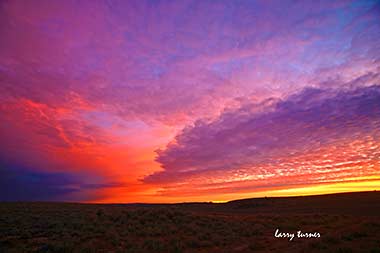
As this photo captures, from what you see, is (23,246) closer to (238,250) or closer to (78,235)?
(78,235)

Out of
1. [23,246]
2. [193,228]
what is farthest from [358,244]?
[23,246]

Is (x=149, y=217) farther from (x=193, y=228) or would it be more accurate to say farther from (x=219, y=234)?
(x=219, y=234)

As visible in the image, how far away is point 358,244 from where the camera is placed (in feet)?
40.2

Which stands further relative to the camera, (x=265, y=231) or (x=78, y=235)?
(x=265, y=231)

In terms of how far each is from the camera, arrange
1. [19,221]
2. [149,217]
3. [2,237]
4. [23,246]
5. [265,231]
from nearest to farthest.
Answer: [23,246] → [2,237] → [265,231] → [19,221] → [149,217]

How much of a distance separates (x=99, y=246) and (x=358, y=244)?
1408 centimetres

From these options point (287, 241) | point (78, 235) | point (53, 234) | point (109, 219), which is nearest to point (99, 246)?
point (78, 235)

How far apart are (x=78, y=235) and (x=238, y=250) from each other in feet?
37.2

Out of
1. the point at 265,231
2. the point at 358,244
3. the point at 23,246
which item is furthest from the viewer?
the point at 265,231

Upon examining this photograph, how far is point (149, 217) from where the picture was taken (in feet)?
80.4

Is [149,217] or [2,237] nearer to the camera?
[2,237]

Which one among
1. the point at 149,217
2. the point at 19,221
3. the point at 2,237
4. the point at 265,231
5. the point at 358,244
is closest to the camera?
the point at 358,244

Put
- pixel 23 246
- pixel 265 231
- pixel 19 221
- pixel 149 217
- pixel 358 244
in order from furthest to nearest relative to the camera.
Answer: pixel 149 217
pixel 19 221
pixel 265 231
pixel 23 246
pixel 358 244

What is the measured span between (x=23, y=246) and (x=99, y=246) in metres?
4.45
